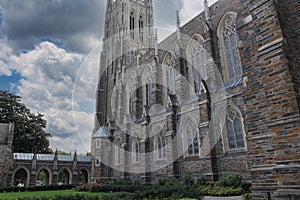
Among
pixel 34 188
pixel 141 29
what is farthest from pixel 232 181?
pixel 141 29

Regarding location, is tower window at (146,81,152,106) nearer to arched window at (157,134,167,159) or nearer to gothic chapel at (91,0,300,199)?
gothic chapel at (91,0,300,199)

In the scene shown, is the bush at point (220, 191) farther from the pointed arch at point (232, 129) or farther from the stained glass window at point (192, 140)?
the stained glass window at point (192, 140)

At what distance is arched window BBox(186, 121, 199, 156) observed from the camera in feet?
59.7

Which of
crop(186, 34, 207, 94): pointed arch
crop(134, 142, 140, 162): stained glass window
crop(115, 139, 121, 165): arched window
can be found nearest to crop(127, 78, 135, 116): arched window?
crop(115, 139, 121, 165): arched window

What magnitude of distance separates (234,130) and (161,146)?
8.40 metres

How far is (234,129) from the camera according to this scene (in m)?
15.4

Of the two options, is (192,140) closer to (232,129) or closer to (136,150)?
(232,129)

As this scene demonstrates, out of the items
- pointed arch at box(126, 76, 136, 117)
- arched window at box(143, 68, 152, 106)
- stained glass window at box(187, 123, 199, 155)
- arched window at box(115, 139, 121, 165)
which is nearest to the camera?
stained glass window at box(187, 123, 199, 155)

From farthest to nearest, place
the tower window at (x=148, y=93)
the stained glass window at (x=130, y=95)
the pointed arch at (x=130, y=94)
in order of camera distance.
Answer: the pointed arch at (x=130, y=94) → the stained glass window at (x=130, y=95) → the tower window at (x=148, y=93)

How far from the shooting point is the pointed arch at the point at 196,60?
2153 cm

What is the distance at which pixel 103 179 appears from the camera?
101ft

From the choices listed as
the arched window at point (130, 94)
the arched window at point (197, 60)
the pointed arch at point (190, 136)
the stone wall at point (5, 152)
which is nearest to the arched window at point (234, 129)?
the pointed arch at point (190, 136)

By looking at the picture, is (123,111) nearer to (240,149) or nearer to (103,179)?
(103,179)

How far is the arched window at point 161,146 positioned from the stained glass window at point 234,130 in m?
7.25
